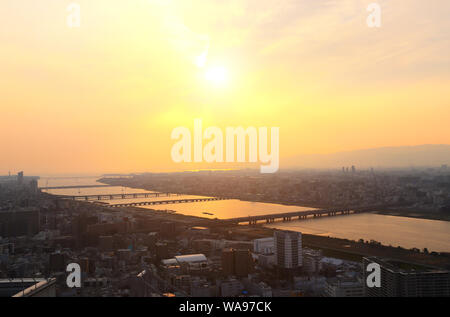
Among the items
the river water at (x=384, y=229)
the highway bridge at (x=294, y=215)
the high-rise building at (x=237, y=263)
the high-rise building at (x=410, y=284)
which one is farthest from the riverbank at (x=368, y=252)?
the highway bridge at (x=294, y=215)

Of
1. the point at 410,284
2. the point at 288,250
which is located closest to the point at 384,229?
the point at 288,250

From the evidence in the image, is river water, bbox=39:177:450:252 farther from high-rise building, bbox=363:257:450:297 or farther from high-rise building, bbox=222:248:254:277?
high-rise building, bbox=363:257:450:297

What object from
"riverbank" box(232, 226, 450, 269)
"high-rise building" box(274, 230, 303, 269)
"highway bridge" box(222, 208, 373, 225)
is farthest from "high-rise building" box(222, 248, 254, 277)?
"highway bridge" box(222, 208, 373, 225)

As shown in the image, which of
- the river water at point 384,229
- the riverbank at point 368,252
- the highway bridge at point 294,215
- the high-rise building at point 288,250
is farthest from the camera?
the highway bridge at point 294,215

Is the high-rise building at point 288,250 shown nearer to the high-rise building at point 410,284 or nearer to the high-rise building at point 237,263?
the high-rise building at point 237,263

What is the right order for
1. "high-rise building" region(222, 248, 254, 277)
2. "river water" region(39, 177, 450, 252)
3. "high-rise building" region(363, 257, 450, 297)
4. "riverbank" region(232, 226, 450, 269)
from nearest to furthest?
"high-rise building" region(363, 257, 450, 297)
"high-rise building" region(222, 248, 254, 277)
"riverbank" region(232, 226, 450, 269)
"river water" region(39, 177, 450, 252)

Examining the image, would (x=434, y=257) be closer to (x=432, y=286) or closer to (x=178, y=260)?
(x=432, y=286)

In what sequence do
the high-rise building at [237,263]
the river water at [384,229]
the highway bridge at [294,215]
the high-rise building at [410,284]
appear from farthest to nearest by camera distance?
1. the highway bridge at [294,215]
2. the river water at [384,229]
3. the high-rise building at [237,263]
4. the high-rise building at [410,284]

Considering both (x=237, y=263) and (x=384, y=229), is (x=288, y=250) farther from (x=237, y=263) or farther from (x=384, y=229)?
(x=384, y=229)
